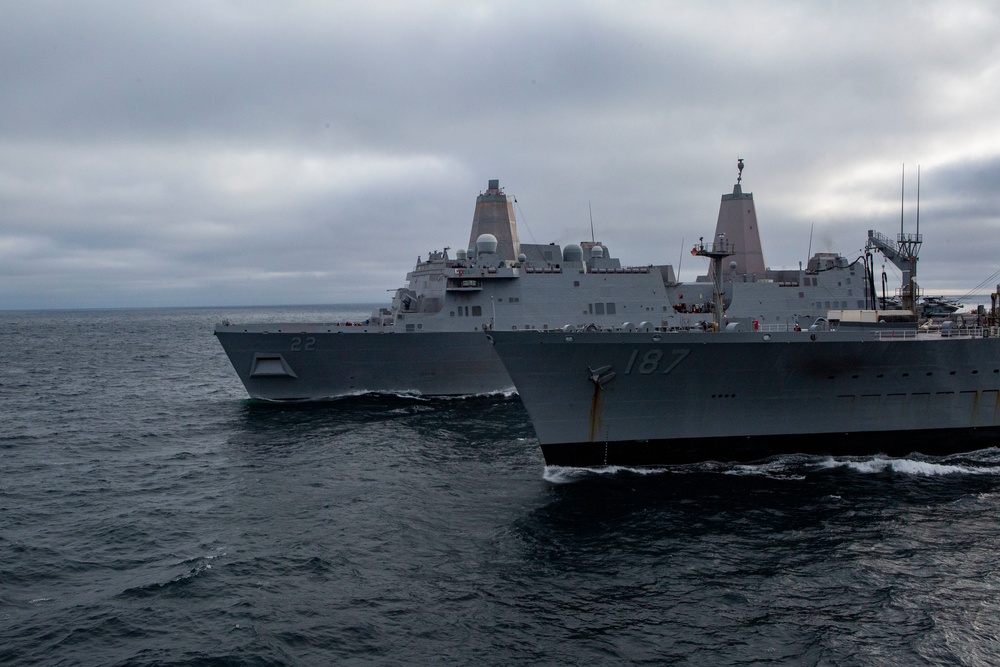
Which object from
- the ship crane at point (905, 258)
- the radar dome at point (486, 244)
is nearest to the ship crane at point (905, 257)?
the ship crane at point (905, 258)

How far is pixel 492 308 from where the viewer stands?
1208 inches

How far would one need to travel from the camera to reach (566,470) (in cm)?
1852

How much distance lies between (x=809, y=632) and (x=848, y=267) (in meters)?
26.7

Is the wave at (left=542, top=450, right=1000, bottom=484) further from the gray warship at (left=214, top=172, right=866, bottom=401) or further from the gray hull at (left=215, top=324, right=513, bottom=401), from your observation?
the gray hull at (left=215, top=324, right=513, bottom=401)

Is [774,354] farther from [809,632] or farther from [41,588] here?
[41,588]

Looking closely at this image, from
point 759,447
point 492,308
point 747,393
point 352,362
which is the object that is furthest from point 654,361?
point 352,362

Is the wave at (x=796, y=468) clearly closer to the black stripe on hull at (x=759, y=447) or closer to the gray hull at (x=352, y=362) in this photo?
the black stripe on hull at (x=759, y=447)

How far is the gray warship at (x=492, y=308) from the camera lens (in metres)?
29.2

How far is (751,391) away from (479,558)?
8.94 meters

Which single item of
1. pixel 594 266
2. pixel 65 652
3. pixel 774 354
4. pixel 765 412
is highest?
pixel 594 266

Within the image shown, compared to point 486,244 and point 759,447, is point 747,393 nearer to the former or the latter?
point 759,447

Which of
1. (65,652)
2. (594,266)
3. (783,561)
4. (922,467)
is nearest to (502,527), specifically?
(783,561)

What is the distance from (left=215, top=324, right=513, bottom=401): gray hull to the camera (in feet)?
94.3

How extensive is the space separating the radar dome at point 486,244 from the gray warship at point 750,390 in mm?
13921
